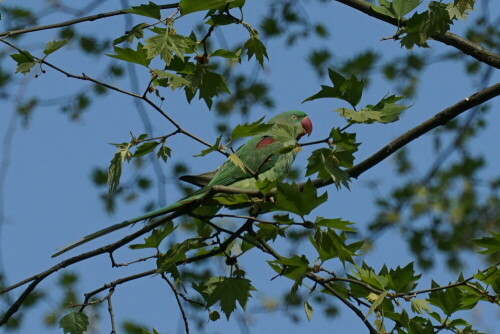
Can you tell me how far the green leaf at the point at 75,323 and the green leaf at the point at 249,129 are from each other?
3.03 ft

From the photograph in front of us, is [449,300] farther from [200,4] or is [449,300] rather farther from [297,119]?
[297,119]

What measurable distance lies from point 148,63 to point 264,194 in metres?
0.58

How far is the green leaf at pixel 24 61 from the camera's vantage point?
9.10 feet

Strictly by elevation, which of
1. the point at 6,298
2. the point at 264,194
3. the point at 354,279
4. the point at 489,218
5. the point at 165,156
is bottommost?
the point at 354,279

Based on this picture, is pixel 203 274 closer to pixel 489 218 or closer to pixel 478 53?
pixel 489 218

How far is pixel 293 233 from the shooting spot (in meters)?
8.70

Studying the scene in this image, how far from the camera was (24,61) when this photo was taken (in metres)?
2.80

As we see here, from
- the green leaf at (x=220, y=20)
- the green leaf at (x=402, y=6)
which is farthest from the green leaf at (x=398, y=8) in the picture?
the green leaf at (x=220, y=20)

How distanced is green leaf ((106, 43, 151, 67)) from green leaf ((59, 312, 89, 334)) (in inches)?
37.9

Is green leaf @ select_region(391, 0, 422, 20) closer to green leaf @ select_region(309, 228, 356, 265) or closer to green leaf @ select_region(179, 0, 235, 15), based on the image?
green leaf @ select_region(179, 0, 235, 15)

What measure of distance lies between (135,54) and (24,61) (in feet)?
1.47

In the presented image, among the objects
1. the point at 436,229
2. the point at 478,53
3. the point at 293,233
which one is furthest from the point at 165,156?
the point at 436,229

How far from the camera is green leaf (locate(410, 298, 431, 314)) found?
2.58 meters

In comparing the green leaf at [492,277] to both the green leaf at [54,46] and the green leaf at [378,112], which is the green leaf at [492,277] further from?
the green leaf at [54,46]
